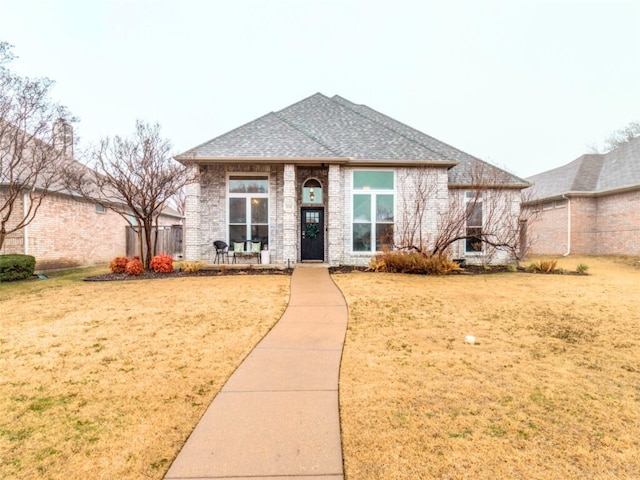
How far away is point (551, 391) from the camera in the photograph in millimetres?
3289

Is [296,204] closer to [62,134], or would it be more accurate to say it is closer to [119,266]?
[119,266]

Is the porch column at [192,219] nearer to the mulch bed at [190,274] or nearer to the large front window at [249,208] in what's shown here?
the mulch bed at [190,274]

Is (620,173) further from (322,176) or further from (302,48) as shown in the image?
(302,48)

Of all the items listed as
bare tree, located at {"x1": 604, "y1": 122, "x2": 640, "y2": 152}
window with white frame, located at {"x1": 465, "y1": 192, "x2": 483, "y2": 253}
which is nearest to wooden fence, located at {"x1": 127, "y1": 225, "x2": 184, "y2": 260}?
window with white frame, located at {"x1": 465, "y1": 192, "x2": 483, "y2": 253}

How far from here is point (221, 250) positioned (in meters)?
12.9

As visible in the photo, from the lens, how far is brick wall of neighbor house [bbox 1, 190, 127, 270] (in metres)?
13.6

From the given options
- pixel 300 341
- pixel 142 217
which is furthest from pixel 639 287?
pixel 142 217

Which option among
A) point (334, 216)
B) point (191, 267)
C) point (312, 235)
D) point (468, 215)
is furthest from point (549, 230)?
point (191, 267)

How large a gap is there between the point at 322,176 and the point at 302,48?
104 feet

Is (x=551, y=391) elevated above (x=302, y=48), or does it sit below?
below

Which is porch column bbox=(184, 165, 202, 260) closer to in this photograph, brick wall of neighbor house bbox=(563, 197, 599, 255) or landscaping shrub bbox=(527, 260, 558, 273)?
landscaping shrub bbox=(527, 260, 558, 273)

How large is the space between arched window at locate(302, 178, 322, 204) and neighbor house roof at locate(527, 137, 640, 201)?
15.3m

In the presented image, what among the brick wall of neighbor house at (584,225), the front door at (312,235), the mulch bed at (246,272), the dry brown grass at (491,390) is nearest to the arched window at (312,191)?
the front door at (312,235)

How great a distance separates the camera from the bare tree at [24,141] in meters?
11.2
